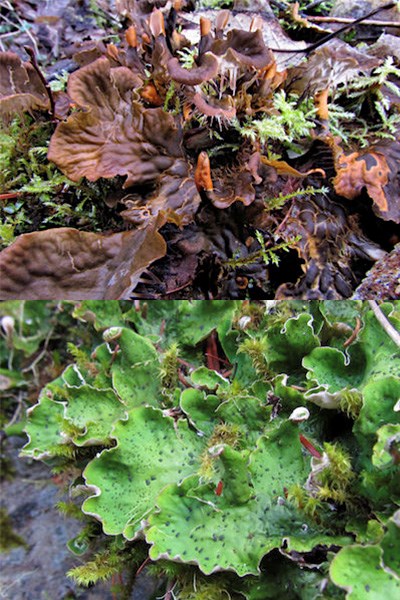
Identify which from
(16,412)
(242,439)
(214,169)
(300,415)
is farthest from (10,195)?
(300,415)

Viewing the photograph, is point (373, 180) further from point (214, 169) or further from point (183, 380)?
point (183, 380)

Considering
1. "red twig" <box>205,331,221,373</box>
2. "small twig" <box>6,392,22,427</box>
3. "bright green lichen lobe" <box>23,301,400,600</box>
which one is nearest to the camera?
"bright green lichen lobe" <box>23,301,400,600</box>

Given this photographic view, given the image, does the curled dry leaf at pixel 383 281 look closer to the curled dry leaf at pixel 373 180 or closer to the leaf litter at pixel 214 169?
the leaf litter at pixel 214 169

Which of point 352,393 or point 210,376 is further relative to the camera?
point 210,376

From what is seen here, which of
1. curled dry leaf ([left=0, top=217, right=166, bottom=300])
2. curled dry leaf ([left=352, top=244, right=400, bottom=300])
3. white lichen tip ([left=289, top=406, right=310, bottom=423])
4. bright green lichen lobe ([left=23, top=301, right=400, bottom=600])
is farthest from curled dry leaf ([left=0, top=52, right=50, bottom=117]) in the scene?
white lichen tip ([left=289, top=406, right=310, bottom=423])

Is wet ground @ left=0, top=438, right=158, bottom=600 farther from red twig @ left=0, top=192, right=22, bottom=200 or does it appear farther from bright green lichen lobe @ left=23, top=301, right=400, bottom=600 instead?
red twig @ left=0, top=192, right=22, bottom=200

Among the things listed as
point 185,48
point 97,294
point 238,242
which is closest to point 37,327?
point 97,294

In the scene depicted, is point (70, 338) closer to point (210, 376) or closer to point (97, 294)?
point (97, 294)
